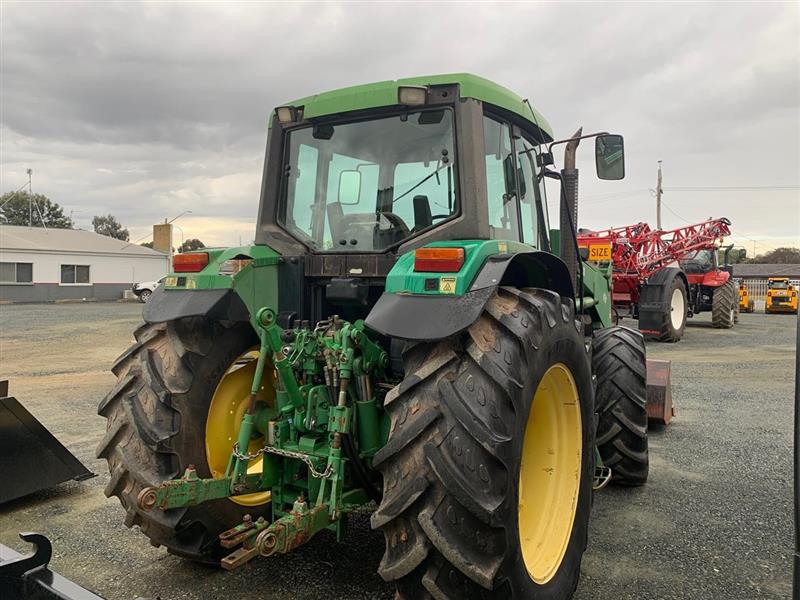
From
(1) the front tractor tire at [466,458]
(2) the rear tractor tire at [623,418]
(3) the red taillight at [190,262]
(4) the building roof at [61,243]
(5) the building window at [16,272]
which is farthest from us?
(4) the building roof at [61,243]

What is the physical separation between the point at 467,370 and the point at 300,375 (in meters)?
1.05

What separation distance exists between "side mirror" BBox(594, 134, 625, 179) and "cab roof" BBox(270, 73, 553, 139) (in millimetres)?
566

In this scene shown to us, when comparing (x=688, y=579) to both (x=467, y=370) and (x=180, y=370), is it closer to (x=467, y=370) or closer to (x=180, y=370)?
(x=467, y=370)

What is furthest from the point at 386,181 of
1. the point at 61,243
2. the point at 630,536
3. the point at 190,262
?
the point at 61,243

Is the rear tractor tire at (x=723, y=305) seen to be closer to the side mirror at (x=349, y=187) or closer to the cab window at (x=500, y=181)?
the cab window at (x=500, y=181)

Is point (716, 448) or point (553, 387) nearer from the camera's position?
point (553, 387)

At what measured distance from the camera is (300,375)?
9.75 ft

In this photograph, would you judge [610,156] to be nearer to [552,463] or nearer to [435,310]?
[552,463]

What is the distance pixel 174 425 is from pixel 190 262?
88 centimetres

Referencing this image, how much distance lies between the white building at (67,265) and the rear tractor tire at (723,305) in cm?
3167

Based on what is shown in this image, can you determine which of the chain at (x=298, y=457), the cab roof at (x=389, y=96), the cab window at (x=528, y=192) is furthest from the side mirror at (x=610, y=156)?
the chain at (x=298, y=457)

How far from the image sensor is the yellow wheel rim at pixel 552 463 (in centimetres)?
288

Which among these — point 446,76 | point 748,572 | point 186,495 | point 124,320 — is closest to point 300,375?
point 186,495

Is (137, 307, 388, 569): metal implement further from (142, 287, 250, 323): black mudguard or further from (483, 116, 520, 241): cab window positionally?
(483, 116, 520, 241): cab window
